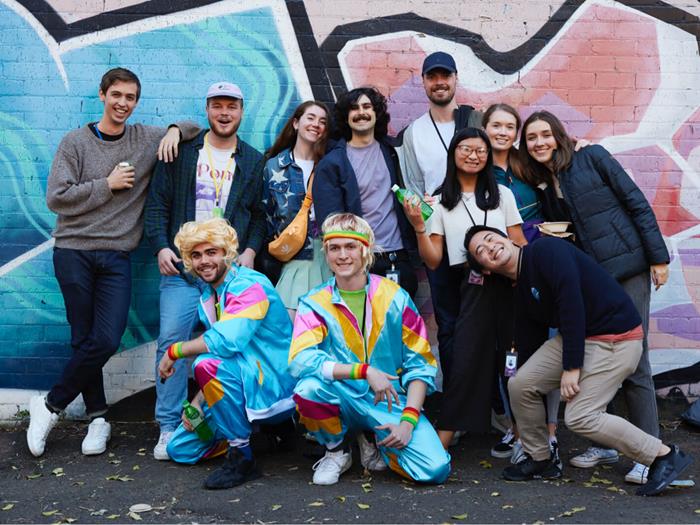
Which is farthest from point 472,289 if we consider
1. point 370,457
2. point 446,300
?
point 370,457

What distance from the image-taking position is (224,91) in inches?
211

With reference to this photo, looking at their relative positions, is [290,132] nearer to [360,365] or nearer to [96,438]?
[360,365]

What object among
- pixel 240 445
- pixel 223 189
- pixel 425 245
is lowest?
pixel 240 445

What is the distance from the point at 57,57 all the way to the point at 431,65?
2.56m

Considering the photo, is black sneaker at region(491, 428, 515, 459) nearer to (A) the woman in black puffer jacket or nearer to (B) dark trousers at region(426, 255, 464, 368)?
(A) the woman in black puffer jacket

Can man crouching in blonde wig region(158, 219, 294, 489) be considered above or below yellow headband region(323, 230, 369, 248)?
below

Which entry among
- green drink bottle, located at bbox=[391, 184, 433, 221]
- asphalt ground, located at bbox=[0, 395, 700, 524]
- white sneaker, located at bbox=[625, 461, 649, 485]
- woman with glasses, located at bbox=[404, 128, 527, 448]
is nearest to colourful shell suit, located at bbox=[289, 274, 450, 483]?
asphalt ground, located at bbox=[0, 395, 700, 524]

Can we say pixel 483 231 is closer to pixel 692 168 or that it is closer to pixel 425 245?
pixel 425 245

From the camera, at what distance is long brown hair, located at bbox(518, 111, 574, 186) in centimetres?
511

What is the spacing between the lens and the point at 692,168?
592 centimetres

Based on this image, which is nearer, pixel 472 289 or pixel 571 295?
pixel 571 295

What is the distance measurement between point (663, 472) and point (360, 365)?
5.36 feet

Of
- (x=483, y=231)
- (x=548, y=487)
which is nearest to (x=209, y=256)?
(x=483, y=231)

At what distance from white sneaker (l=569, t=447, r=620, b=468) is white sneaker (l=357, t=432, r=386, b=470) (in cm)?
112
